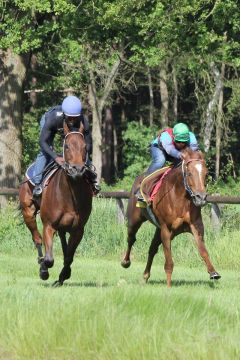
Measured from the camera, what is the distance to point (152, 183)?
14.8 meters

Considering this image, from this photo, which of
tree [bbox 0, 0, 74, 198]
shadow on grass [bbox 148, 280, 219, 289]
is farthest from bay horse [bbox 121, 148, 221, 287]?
tree [bbox 0, 0, 74, 198]

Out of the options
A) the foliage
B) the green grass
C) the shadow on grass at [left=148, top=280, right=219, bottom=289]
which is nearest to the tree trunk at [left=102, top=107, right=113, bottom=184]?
the foliage

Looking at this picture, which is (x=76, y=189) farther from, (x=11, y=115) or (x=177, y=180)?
(x=11, y=115)

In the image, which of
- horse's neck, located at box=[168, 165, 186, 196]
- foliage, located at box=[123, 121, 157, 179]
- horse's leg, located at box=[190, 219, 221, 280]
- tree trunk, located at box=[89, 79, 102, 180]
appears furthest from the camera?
foliage, located at box=[123, 121, 157, 179]

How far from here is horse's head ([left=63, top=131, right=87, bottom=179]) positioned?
13.0 metres

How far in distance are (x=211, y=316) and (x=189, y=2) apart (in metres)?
19.3

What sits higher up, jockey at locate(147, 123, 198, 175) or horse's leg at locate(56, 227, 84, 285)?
jockey at locate(147, 123, 198, 175)

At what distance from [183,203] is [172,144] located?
47.1 inches

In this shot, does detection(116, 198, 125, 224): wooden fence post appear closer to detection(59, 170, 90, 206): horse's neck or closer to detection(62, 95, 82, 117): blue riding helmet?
detection(59, 170, 90, 206): horse's neck

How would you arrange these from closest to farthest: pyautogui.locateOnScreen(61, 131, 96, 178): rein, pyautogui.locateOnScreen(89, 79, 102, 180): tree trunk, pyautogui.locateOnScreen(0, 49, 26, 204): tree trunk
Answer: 1. pyautogui.locateOnScreen(61, 131, 96, 178): rein
2. pyautogui.locateOnScreen(0, 49, 26, 204): tree trunk
3. pyautogui.locateOnScreen(89, 79, 102, 180): tree trunk

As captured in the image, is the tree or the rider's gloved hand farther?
the tree

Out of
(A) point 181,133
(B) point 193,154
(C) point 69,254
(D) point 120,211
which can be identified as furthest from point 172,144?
(D) point 120,211

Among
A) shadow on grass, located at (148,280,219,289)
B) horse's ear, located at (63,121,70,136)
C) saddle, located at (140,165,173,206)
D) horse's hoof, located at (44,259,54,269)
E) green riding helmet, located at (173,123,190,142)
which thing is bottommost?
shadow on grass, located at (148,280,219,289)

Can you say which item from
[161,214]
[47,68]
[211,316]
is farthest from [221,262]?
[47,68]
